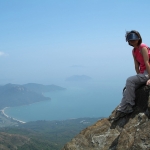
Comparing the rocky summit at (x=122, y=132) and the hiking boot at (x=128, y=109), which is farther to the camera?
the hiking boot at (x=128, y=109)

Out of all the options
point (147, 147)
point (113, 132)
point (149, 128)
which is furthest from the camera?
point (113, 132)

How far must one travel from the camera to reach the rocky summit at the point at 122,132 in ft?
17.3

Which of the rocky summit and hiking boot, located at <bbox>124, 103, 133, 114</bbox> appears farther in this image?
hiking boot, located at <bbox>124, 103, 133, 114</bbox>

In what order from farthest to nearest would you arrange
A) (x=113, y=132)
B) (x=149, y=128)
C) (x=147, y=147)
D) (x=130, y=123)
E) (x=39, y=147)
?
(x=39, y=147) → (x=113, y=132) → (x=130, y=123) → (x=149, y=128) → (x=147, y=147)

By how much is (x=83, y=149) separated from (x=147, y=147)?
2496 millimetres

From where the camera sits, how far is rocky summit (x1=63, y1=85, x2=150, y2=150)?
17.3 feet

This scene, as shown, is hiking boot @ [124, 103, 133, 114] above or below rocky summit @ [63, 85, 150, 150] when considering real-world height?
above

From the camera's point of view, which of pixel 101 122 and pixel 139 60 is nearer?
pixel 139 60

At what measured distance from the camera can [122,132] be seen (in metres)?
5.74

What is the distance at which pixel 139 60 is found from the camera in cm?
704

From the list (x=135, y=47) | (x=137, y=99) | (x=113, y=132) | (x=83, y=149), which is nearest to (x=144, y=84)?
(x=137, y=99)

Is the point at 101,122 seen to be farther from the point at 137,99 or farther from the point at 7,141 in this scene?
the point at 7,141

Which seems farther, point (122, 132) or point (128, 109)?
point (128, 109)

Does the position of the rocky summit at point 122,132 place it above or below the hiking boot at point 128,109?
below
